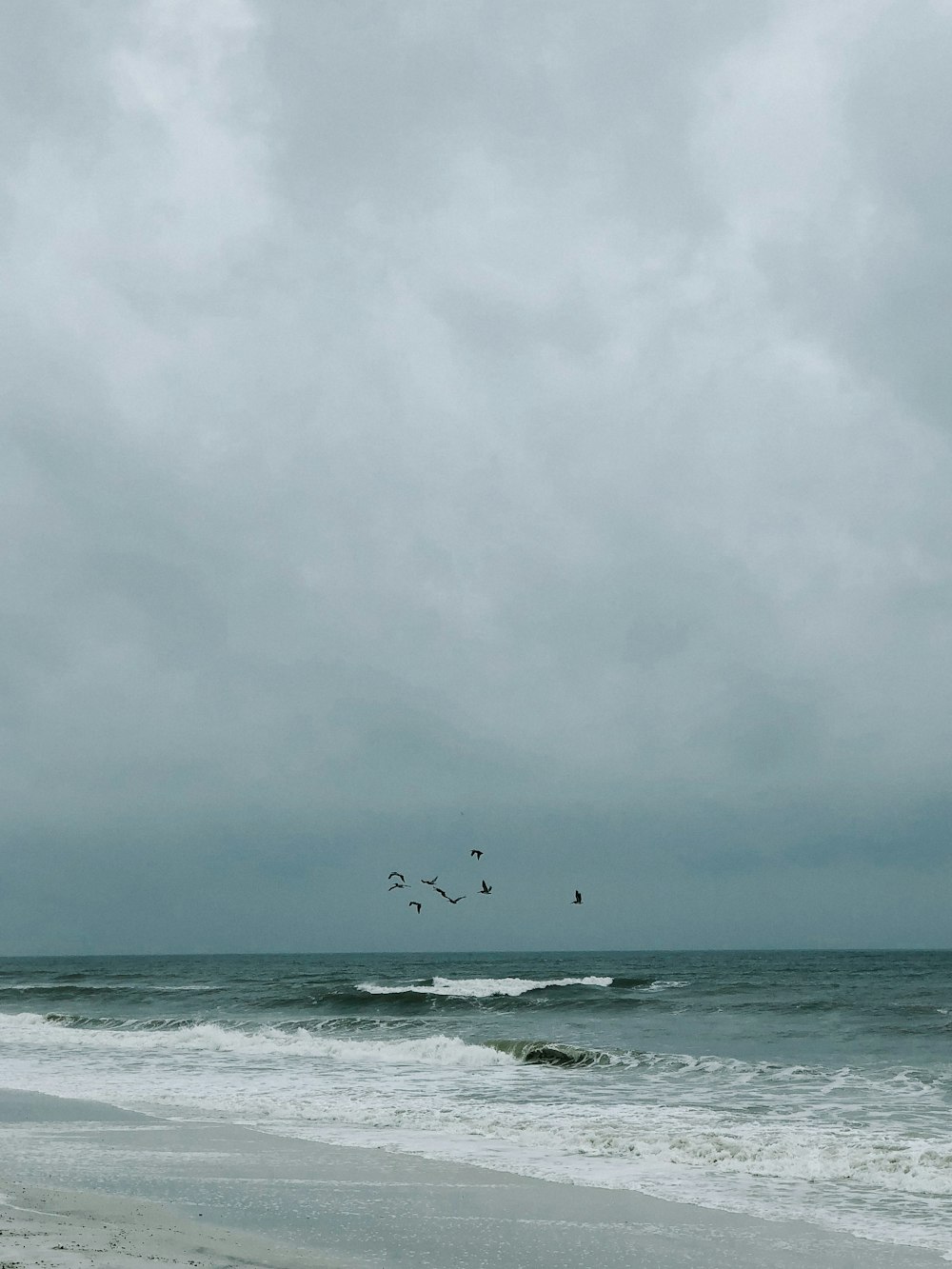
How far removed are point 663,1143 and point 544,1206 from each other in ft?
14.6

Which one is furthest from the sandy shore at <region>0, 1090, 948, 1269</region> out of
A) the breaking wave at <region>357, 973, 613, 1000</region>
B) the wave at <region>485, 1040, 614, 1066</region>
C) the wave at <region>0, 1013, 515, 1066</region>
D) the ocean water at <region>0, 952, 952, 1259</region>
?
the breaking wave at <region>357, 973, 613, 1000</region>

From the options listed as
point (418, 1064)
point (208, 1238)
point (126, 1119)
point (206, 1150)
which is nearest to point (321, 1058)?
point (418, 1064)

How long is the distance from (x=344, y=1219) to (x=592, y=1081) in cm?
1386

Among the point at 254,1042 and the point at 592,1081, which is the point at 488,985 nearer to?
the point at 254,1042

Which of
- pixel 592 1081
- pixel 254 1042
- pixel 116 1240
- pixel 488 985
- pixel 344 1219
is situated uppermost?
pixel 116 1240

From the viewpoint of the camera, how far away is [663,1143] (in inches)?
691

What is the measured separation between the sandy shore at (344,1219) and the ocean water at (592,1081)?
1.03 meters

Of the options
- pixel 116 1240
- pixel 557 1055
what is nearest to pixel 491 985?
pixel 557 1055

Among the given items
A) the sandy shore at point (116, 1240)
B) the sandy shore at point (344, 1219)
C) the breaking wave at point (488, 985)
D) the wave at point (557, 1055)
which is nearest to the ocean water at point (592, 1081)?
the wave at point (557, 1055)

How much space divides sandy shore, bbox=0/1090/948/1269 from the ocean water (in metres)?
1.03

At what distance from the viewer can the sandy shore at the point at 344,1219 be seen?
1128 centimetres

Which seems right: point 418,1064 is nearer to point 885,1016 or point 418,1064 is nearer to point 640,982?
point 885,1016

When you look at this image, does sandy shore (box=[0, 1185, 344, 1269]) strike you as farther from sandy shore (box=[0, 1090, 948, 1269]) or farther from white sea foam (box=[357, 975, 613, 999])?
white sea foam (box=[357, 975, 613, 999])

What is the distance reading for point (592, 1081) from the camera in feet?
84.2
